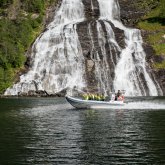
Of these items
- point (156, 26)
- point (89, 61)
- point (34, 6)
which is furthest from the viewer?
point (34, 6)

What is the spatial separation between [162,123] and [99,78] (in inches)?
2184

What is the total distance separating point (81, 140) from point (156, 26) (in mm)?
90082

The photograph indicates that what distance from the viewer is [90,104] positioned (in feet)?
204

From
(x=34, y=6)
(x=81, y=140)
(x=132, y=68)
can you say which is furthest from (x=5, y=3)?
(x=81, y=140)

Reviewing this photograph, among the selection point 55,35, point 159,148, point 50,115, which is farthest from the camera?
point 55,35

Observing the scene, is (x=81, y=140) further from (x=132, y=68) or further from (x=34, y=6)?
(x=34, y=6)

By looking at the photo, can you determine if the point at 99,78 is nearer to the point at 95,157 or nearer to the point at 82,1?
the point at 82,1

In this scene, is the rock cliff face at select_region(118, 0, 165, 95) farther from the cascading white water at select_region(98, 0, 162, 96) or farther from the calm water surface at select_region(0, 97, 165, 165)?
the calm water surface at select_region(0, 97, 165, 165)

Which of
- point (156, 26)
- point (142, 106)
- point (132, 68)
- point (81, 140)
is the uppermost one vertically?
point (156, 26)

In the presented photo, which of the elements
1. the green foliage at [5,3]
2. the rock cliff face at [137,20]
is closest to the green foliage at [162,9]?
the rock cliff face at [137,20]

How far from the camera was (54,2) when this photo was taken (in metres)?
133

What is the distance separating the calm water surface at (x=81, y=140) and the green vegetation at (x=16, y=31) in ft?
171

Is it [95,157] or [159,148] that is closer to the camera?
[95,157]

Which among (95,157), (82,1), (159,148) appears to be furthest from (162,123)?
(82,1)
